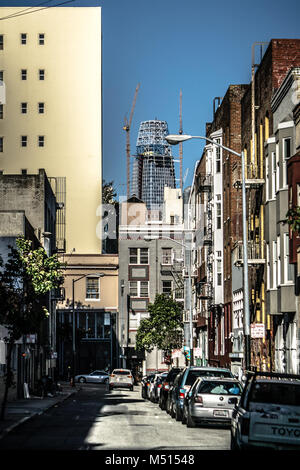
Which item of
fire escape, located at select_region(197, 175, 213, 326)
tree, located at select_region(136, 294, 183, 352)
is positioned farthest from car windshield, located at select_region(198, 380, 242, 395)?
tree, located at select_region(136, 294, 183, 352)

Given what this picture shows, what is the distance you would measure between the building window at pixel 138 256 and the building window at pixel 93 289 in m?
5.93

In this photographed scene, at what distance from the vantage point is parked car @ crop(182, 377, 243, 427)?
991 inches

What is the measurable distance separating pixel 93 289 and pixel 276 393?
84851 mm

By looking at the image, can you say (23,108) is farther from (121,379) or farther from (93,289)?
(121,379)

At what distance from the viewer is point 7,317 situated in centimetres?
3098

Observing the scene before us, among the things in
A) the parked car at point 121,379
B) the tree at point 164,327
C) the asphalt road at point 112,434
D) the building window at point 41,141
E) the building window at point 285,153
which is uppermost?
the building window at point 41,141

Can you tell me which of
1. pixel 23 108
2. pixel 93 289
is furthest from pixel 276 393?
pixel 93 289

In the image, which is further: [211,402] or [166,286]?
[166,286]

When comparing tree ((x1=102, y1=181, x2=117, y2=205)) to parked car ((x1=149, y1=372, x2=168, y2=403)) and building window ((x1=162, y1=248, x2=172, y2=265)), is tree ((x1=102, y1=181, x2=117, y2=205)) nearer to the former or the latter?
building window ((x1=162, y1=248, x2=172, y2=265))

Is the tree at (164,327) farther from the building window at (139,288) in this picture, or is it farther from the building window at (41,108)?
the building window at (41,108)

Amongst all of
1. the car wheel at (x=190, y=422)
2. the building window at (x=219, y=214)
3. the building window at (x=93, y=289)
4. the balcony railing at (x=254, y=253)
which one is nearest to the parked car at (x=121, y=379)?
the building window at (x=219, y=214)

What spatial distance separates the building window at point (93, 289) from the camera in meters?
101

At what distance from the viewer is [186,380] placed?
29625 mm

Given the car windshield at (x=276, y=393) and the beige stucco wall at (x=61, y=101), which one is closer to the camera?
the car windshield at (x=276, y=393)
